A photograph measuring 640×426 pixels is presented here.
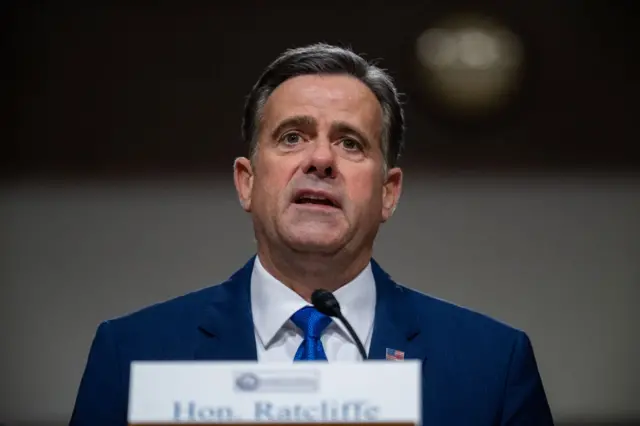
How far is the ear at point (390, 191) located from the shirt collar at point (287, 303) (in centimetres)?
14

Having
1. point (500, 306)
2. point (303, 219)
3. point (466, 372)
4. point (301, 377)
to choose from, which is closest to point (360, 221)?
point (303, 219)

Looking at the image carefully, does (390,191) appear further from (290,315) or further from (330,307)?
(330,307)

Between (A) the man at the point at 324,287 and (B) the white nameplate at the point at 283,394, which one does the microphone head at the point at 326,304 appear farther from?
(B) the white nameplate at the point at 283,394

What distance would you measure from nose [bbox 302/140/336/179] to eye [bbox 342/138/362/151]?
0.23 feet

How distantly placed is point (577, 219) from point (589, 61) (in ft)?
1.63

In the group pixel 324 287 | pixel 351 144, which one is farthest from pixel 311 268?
pixel 351 144

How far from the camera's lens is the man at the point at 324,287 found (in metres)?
1.73

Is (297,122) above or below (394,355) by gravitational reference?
above

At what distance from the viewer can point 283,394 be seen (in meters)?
1.17

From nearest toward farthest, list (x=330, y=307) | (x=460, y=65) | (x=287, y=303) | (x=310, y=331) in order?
(x=330, y=307) < (x=310, y=331) < (x=287, y=303) < (x=460, y=65)

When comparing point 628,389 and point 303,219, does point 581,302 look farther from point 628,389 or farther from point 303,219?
point 303,219

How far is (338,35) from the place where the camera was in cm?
269

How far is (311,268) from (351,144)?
0.92 feet

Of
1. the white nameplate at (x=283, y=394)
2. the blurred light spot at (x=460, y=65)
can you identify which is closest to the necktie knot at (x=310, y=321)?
the white nameplate at (x=283, y=394)
